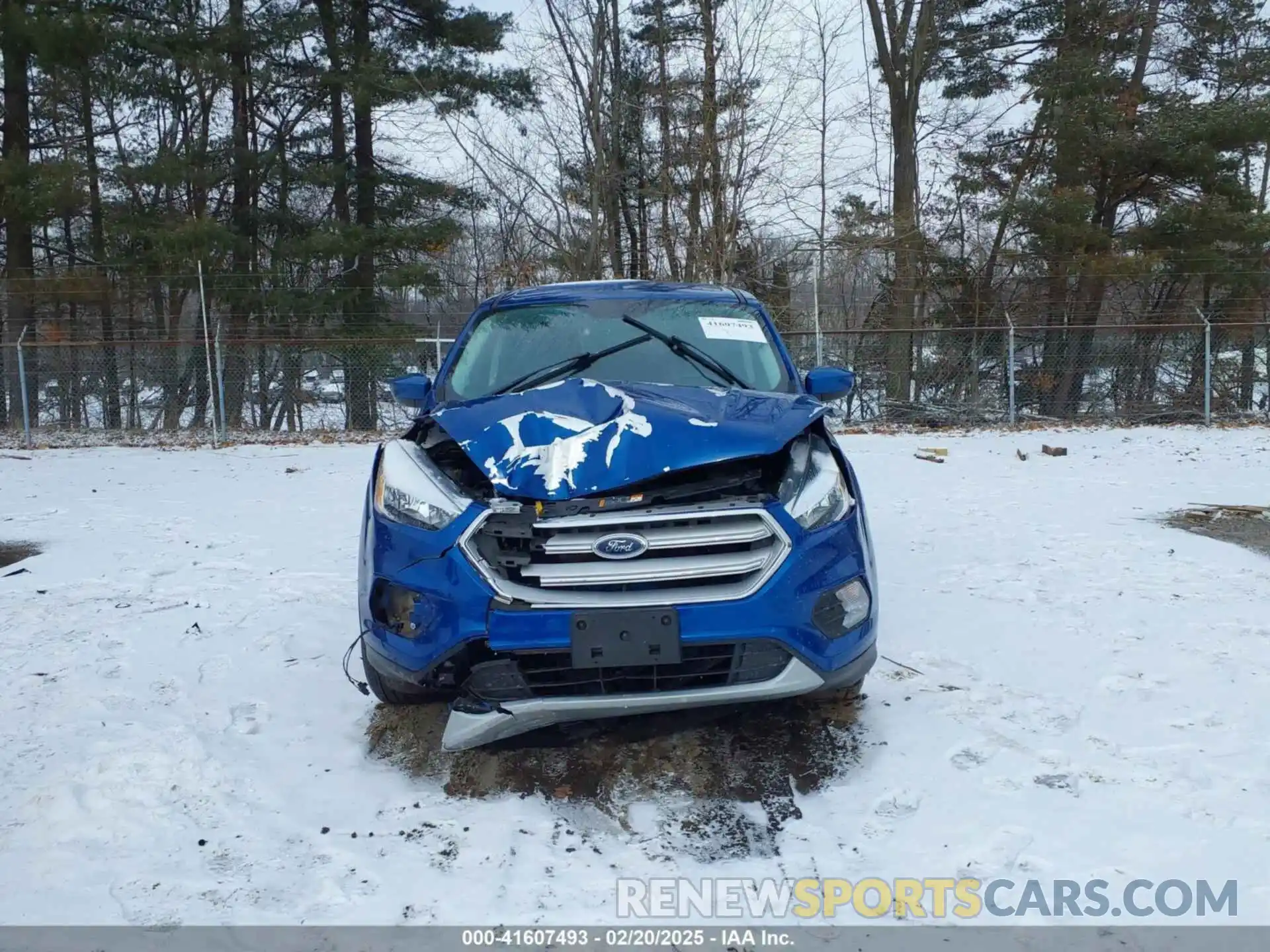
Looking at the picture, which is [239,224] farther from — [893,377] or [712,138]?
[893,377]

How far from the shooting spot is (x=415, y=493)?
286 cm

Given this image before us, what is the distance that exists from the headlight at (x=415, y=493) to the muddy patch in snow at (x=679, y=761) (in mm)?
870

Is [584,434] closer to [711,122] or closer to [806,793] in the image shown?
[806,793]

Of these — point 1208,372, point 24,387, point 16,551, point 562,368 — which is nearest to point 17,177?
point 24,387

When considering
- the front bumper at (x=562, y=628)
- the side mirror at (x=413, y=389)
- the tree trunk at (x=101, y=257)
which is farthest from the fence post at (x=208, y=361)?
the front bumper at (x=562, y=628)

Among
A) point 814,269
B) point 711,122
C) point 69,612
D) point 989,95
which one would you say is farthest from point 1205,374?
point 69,612

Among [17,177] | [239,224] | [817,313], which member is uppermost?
[17,177]

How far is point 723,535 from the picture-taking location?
8.72 ft

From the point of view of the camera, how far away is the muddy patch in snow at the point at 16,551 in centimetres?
Answer: 600

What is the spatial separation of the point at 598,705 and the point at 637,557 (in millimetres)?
449

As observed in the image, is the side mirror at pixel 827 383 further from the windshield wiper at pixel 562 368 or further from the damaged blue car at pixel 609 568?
the damaged blue car at pixel 609 568

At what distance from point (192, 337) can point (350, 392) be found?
2790 mm

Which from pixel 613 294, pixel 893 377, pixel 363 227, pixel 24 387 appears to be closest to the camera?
pixel 613 294

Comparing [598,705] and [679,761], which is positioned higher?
[598,705]
